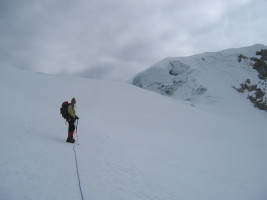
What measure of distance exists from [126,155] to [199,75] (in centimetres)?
3625

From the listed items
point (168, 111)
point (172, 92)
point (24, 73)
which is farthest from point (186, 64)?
point (24, 73)

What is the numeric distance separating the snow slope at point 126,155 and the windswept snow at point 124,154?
0.02 m

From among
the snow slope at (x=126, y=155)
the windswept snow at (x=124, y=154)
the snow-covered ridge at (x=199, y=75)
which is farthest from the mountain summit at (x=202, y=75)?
the snow slope at (x=126, y=155)

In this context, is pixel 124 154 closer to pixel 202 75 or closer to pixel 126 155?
pixel 126 155

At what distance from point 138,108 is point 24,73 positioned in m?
12.4

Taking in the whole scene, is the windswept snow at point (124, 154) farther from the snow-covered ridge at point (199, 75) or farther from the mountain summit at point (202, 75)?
the snow-covered ridge at point (199, 75)

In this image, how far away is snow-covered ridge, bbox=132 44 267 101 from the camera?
1642 inches

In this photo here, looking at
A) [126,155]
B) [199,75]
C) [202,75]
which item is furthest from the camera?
[202,75]

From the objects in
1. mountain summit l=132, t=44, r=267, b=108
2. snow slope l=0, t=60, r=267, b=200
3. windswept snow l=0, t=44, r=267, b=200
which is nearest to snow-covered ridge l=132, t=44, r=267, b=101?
mountain summit l=132, t=44, r=267, b=108

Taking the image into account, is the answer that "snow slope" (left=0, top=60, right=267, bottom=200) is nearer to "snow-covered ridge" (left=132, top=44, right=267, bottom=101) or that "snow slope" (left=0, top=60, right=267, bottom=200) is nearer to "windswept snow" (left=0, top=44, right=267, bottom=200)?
"windswept snow" (left=0, top=44, right=267, bottom=200)

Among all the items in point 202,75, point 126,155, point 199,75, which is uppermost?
point 202,75

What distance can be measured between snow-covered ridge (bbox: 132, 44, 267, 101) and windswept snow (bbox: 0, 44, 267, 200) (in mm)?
15093

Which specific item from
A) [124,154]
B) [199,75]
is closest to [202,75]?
[199,75]

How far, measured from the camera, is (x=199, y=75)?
44312mm
